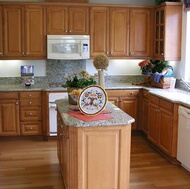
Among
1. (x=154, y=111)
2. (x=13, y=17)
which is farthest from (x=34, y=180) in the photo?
(x=13, y=17)

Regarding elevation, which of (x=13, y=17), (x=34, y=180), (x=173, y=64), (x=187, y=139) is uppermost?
(x=13, y=17)

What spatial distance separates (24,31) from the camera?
577cm

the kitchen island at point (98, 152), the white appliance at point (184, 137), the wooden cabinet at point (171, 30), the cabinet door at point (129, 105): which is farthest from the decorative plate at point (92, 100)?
the wooden cabinet at point (171, 30)

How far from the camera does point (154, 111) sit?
5289 mm

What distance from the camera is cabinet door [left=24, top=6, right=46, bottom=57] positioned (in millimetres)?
5762

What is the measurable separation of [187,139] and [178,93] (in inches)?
44.6

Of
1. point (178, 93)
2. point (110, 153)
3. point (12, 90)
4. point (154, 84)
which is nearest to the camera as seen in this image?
point (110, 153)

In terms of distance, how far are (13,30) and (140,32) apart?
7.47 feet

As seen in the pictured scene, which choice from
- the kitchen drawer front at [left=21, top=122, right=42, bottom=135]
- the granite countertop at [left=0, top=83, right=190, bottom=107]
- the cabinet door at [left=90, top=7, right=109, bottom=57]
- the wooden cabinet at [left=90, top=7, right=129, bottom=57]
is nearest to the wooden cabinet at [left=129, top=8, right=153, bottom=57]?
the wooden cabinet at [left=90, top=7, right=129, bottom=57]

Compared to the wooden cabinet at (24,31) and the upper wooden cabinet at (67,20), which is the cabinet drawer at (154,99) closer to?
the upper wooden cabinet at (67,20)

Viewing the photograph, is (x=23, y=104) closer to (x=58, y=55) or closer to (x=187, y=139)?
(x=58, y=55)

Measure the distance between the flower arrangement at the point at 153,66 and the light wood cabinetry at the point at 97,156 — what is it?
3.04m

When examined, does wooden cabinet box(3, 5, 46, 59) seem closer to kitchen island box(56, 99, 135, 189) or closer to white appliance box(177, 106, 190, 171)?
white appliance box(177, 106, 190, 171)

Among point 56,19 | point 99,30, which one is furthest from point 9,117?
point 99,30
